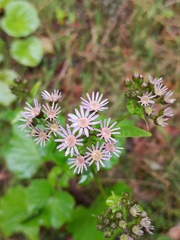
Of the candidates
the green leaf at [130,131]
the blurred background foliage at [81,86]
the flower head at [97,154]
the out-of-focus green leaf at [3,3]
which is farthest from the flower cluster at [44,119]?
the out-of-focus green leaf at [3,3]

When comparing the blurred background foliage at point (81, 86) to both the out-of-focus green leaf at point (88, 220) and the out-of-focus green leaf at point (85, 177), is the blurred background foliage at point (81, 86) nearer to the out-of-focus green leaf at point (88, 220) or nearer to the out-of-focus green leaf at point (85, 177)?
the out-of-focus green leaf at point (88, 220)

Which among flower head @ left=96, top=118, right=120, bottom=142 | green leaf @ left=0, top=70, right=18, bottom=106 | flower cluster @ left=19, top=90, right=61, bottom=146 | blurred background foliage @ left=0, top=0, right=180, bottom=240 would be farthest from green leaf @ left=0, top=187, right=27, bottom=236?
flower head @ left=96, top=118, right=120, bottom=142

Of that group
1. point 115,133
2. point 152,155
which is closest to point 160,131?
point 152,155

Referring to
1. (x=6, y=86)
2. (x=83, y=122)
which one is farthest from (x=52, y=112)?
(x=6, y=86)

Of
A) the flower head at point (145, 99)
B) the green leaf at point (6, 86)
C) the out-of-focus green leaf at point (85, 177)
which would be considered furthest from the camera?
the green leaf at point (6, 86)

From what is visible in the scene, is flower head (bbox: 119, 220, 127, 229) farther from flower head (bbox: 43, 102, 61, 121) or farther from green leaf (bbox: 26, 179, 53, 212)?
green leaf (bbox: 26, 179, 53, 212)

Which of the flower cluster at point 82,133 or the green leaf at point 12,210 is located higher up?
the flower cluster at point 82,133
